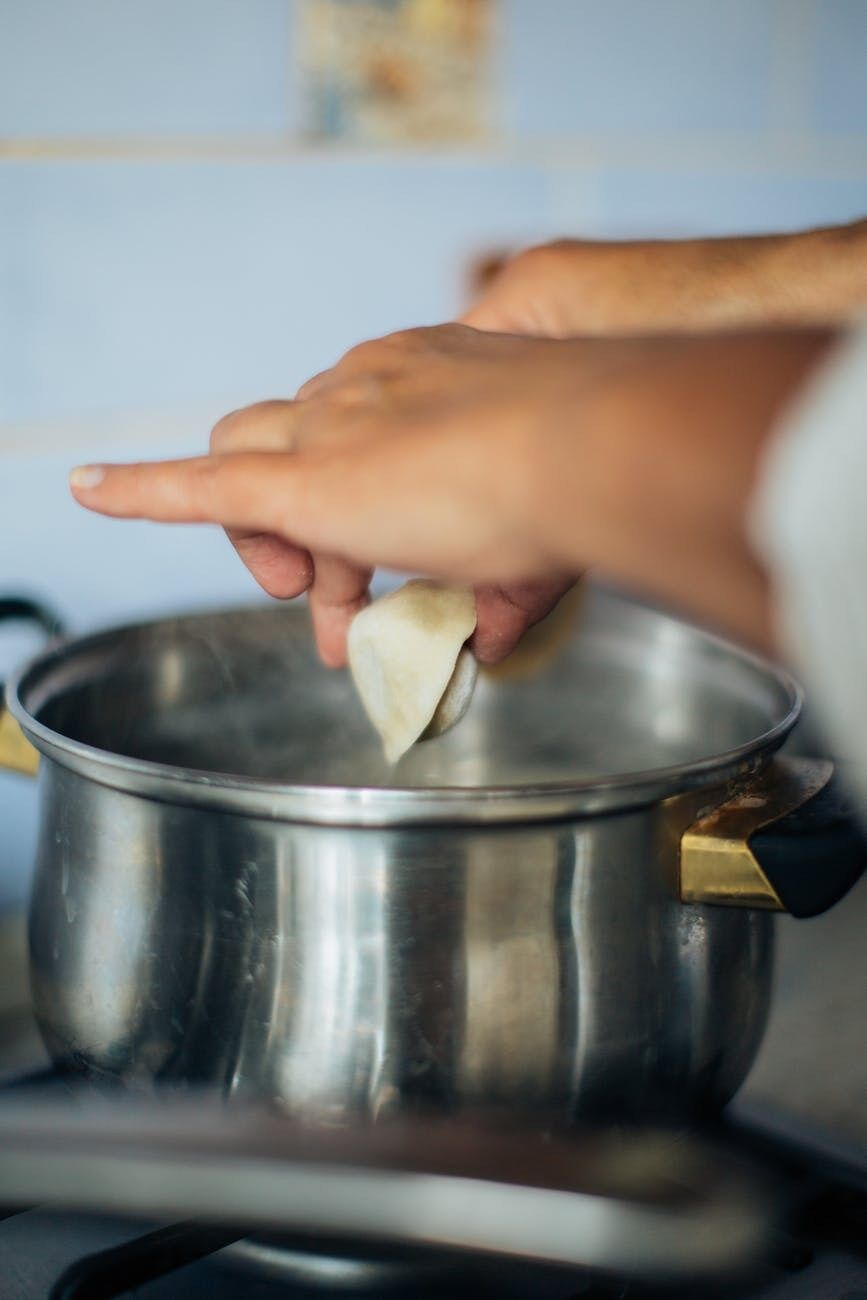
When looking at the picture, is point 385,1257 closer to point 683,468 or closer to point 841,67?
point 683,468

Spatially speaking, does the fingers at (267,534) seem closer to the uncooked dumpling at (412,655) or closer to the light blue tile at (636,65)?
the uncooked dumpling at (412,655)

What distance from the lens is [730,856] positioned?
418 mm

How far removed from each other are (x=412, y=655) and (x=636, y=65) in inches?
22.6

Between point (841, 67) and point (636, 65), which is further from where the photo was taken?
point (841, 67)

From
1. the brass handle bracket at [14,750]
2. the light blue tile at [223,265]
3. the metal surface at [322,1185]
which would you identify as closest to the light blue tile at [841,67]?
the light blue tile at [223,265]

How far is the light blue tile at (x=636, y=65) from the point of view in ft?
2.77

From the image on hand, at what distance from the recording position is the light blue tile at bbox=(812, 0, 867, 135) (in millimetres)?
989

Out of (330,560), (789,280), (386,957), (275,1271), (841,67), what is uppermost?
(841,67)

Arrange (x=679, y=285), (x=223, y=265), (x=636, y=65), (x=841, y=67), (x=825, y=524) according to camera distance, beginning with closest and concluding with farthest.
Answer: (x=825, y=524) → (x=679, y=285) → (x=223, y=265) → (x=636, y=65) → (x=841, y=67)

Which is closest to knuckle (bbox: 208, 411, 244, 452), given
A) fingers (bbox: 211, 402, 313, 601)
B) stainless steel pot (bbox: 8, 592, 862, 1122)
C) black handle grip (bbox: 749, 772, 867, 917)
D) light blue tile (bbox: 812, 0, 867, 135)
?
fingers (bbox: 211, 402, 313, 601)

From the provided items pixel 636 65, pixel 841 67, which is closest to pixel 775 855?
pixel 636 65

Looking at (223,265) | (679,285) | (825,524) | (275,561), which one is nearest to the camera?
(825,524)

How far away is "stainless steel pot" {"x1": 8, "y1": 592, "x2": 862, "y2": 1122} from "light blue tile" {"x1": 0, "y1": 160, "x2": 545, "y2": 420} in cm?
32

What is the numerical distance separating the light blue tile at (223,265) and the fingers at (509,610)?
0.99 ft
